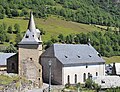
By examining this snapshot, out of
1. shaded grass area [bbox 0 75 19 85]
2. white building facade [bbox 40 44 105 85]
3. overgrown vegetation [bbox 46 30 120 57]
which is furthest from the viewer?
overgrown vegetation [bbox 46 30 120 57]

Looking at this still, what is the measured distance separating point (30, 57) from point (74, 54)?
9.44m

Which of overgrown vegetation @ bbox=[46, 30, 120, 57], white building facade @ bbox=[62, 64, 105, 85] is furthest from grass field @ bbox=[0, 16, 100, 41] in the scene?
white building facade @ bbox=[62, 64, 105, 85]

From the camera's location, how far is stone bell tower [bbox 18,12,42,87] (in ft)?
238

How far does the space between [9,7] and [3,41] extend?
52.0 m

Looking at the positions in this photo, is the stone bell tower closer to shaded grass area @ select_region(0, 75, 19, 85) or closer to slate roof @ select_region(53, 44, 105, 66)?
slate roof @ select_region(53, 44, 105, 66)

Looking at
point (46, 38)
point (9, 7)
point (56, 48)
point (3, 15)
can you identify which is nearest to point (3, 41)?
point (46, 38)

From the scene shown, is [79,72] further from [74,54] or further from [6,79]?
[6,79]

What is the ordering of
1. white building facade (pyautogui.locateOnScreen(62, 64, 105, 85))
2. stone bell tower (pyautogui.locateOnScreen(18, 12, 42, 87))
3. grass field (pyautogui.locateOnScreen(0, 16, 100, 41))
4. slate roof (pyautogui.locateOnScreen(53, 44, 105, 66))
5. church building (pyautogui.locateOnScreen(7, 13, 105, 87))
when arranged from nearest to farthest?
stone bell tower (pyautogui.locateOnScreen(18, 12, 42, 87))
church building (pyautogui.locateOnScreen(7, 13, 105, 87))
white building facade (pyautogui.locateOnScreen(62, 64, 105, 85))
slate roof (pyautogui.locateOnScreen(53, 44, 105, 66))
grass field (pyautogui.locateOnScreen(0, 16, 100, 41))

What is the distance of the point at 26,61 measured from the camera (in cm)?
7338

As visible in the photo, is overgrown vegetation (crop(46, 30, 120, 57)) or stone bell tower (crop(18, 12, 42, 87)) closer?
stone bell tower (crop(18, 12, 42, 87))

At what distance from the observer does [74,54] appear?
78.9 metres

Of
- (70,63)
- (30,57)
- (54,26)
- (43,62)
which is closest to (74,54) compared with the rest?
(70,63)

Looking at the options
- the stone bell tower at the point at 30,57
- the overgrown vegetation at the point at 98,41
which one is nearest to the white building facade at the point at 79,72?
the stone bell tower at the point at 30,57

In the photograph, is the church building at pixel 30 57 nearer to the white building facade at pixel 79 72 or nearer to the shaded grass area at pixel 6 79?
the white building facade at pixel 79 72
